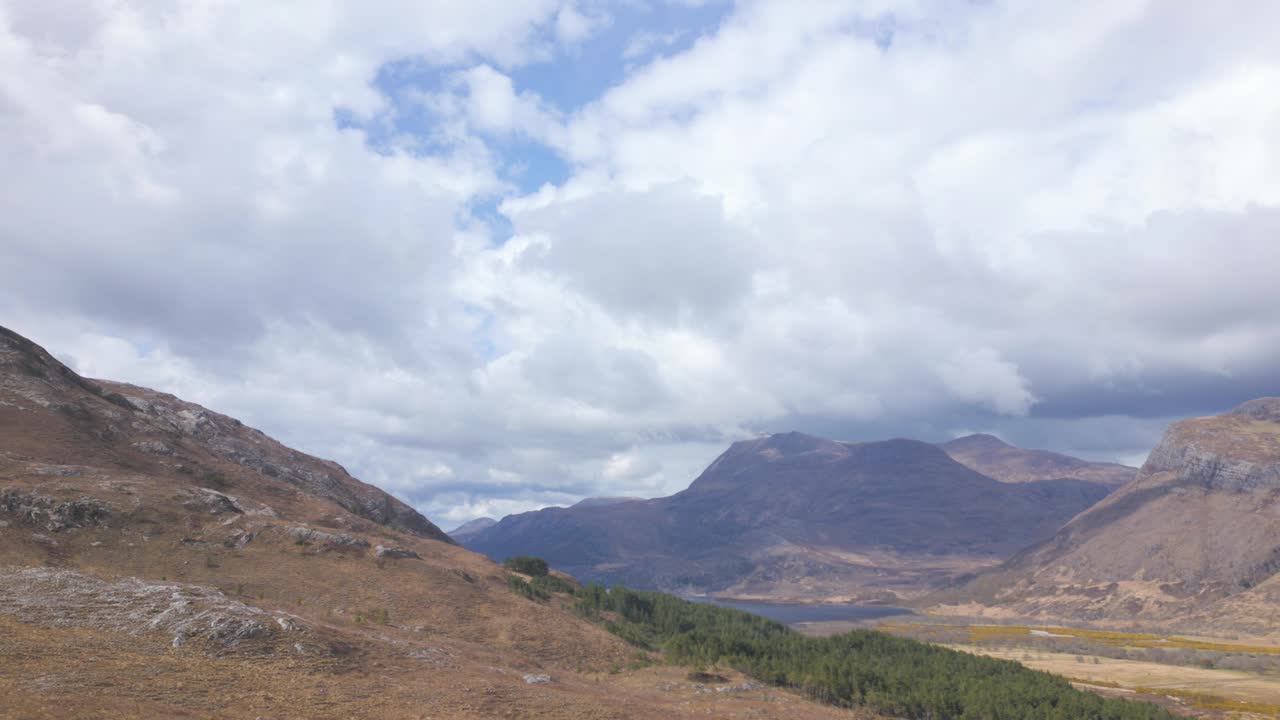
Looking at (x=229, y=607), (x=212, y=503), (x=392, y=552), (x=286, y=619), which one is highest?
(x=212, y=503)

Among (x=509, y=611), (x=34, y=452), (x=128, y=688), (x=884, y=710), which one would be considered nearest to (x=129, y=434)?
(x=34, y=452)

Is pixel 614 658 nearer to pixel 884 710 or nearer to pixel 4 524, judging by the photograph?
pixel 884 710

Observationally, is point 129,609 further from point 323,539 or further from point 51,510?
point 323,539

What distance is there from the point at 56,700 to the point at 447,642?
30287 mm

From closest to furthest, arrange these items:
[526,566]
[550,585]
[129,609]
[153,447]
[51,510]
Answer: [129,609] → [51,510] → [153,447] → [550,585] → [526,566]

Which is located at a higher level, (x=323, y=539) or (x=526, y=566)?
(x=323, y=539)

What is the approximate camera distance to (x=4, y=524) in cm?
5188

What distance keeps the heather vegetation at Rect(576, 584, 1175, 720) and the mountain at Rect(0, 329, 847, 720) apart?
916 cm

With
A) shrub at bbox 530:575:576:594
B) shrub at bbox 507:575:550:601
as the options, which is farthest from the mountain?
shrub at bbox 530:575:576:594

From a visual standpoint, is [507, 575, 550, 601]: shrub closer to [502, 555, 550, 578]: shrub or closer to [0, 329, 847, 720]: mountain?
[0, 329, 847, 720]: mountain

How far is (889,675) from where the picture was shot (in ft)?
261

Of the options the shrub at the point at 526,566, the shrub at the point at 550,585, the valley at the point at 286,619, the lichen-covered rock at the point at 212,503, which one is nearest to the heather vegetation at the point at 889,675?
the valley at the point at 286,619

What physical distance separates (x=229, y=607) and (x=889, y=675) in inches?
2632

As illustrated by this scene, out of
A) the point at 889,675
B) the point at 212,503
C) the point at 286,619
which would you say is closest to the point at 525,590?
the point at 212,503
